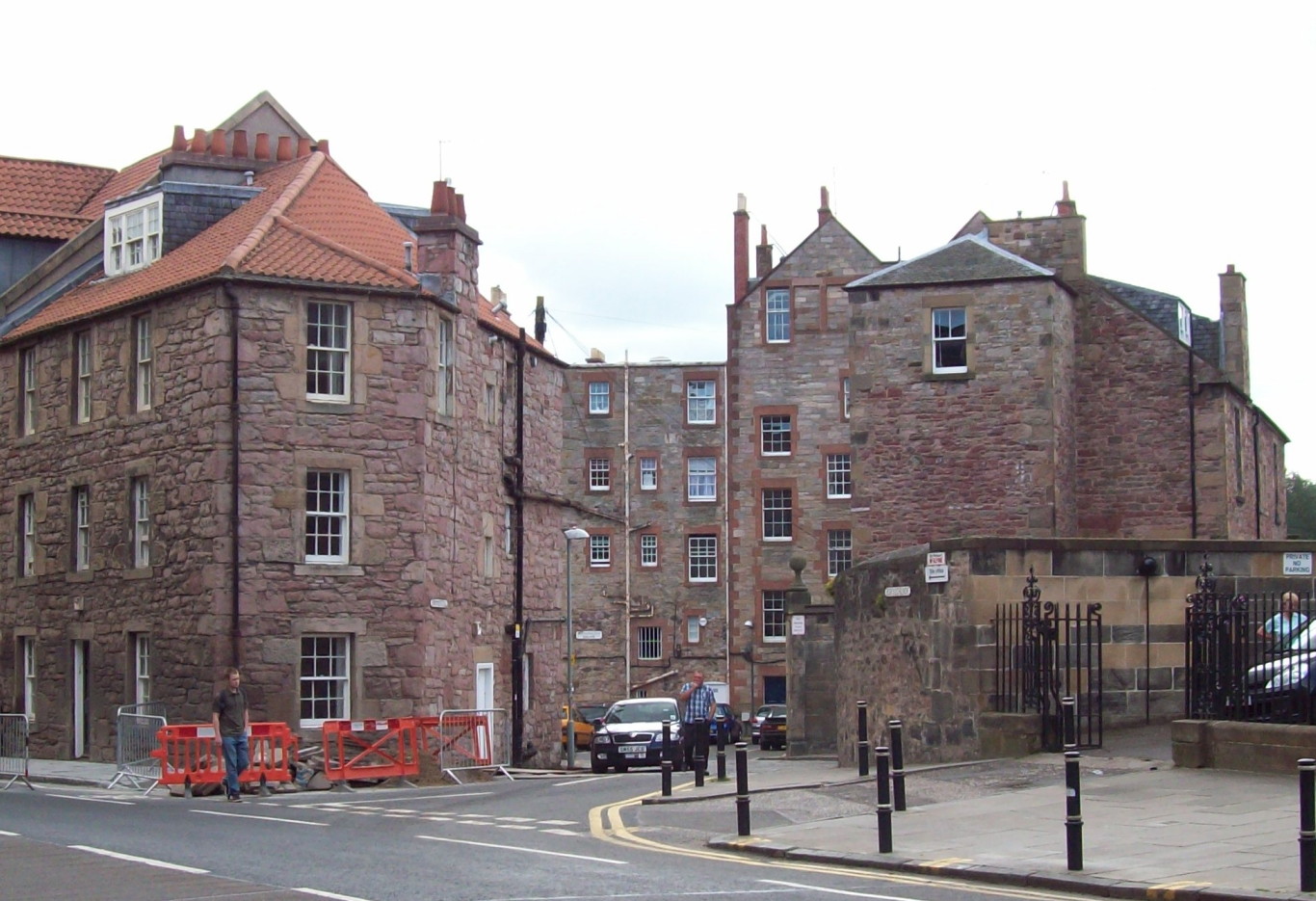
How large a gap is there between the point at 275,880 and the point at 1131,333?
26292 millimetres

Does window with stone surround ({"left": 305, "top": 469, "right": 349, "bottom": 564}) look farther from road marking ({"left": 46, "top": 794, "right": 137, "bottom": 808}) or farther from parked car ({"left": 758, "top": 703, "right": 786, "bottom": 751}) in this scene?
parked car ({"left": 758, "top": 703, "right": 786, "bottom": 751})

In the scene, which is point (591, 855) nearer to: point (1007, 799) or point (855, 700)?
point (1007, 799)

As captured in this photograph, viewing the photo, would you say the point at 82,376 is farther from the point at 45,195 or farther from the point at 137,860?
the point at 137,860

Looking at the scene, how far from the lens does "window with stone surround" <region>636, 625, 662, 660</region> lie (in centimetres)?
5859

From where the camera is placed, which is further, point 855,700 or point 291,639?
point 291,639

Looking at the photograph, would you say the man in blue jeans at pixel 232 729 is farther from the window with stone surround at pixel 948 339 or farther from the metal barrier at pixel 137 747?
the window with stone surround at pixel 948 339

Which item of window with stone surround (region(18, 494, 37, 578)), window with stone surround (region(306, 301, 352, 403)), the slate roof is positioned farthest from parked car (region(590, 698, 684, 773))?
window with stone surround (region(18, 494, 37, 578))

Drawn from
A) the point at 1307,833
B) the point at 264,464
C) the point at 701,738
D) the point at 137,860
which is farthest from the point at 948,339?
the point at 1307,833

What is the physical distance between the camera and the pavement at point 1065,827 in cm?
1139

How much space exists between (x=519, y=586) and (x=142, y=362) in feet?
30.2

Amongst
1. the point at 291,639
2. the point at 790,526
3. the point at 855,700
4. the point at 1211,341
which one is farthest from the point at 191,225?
the point at 790,526

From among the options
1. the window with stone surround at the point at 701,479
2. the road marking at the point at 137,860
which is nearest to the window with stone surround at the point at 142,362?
the road marking at the point at 137,860

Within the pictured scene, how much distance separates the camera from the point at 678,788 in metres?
21.7

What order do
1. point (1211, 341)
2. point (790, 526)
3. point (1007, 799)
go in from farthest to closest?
1. point (790, 526)
2. point (1211, 341)
3. point (1007, 799)
